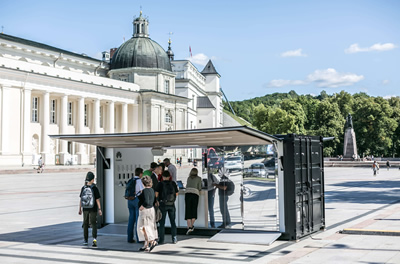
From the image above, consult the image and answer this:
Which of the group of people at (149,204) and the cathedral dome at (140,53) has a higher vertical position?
the cathedral dome at (140,53)

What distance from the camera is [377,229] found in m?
12.9

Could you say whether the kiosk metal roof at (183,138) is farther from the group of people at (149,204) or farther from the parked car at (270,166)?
the group of people at (149,204)

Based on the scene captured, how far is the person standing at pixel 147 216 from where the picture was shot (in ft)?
36.1

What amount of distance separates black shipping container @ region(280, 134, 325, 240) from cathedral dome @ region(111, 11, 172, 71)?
271ft

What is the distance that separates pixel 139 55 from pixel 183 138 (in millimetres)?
83696

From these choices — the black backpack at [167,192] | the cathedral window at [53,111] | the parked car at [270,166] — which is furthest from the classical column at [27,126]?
the parked car at [270,166]

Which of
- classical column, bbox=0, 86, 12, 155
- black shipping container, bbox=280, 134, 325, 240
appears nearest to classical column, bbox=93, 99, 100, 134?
classical column, bbox=0, 86, 12, 155

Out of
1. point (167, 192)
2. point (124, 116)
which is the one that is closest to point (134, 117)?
point (124, 116)

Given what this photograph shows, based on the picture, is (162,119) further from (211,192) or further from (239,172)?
(239,172)

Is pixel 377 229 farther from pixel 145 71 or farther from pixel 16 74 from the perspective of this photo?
pixel 145 71

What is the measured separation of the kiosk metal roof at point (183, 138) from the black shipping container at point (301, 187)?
614 mm

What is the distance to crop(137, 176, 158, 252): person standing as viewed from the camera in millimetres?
11000

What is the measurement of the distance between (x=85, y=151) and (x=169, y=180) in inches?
2526

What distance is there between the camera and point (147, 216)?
437 inches
